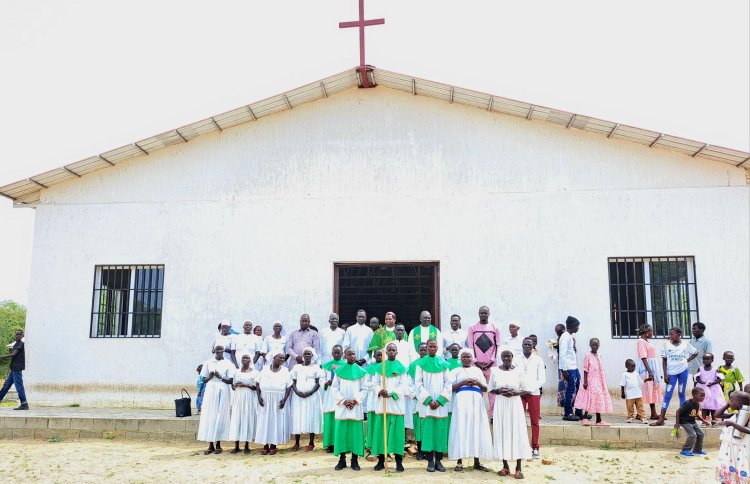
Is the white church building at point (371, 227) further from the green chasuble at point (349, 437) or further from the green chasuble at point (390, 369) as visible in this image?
the green chasuble at point (349, 437)

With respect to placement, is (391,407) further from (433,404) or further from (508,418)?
(508,418)

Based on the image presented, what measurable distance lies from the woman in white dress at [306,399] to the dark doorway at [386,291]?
17.6 feet

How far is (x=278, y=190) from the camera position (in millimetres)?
12031

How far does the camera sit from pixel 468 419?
8.08 m

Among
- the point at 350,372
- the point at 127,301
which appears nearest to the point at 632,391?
the point at 350,372

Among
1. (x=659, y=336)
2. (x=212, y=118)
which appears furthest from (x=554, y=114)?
(x=212, y=118)

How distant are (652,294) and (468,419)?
4.90 m

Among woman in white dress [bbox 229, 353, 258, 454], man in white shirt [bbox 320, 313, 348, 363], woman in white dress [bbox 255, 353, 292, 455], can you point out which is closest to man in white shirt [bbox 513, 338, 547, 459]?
man in white shirt [bbox 320, 313, 348, 363]

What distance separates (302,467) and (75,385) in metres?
5.86

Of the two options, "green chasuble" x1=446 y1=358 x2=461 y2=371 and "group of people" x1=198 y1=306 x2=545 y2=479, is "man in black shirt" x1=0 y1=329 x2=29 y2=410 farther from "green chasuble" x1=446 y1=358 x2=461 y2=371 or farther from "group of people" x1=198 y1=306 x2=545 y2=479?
"green chasuble" x1=446 y1=358 x2=461 y2=371

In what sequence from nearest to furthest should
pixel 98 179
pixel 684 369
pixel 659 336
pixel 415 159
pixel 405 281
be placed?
pixel 684 369 < pixel 659 336 < pixel 415 159 < pixel 98 179 < pixel 405 281

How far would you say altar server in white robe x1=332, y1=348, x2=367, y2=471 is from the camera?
822 centimetres

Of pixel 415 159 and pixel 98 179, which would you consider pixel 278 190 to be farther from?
pixel 98 179

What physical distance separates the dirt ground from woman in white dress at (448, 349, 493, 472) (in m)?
0.26
